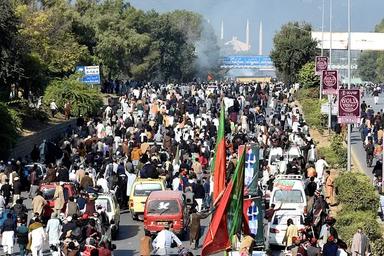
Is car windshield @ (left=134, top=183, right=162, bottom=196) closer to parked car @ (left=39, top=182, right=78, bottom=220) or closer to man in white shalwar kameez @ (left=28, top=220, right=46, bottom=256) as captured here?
parked car @ (left=39, top=182, right=78, bottom=220)

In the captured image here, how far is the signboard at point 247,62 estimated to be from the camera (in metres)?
164

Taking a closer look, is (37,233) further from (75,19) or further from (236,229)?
(75,19)

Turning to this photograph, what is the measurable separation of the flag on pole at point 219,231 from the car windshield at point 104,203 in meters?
11.4

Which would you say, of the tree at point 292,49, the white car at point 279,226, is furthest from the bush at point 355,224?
the tree at point 292,49

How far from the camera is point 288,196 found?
27.6 metres

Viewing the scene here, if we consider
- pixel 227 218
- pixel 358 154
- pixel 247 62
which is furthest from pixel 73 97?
pixel 247 62

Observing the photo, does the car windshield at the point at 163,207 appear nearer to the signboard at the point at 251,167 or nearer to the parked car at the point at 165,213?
the parked car at the point at 165,213

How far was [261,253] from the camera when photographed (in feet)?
66.7

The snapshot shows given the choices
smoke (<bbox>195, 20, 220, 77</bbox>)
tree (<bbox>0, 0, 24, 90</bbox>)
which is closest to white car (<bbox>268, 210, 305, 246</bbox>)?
tree (<bbox>0, 0, 24, 90</bbox>)

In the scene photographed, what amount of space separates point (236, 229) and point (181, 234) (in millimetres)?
11191

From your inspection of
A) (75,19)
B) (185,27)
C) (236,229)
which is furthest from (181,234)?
(185,27)

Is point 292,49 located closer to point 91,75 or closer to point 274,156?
point 91,75

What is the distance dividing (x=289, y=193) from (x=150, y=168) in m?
5.86

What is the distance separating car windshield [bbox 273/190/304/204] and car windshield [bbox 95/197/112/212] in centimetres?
440
